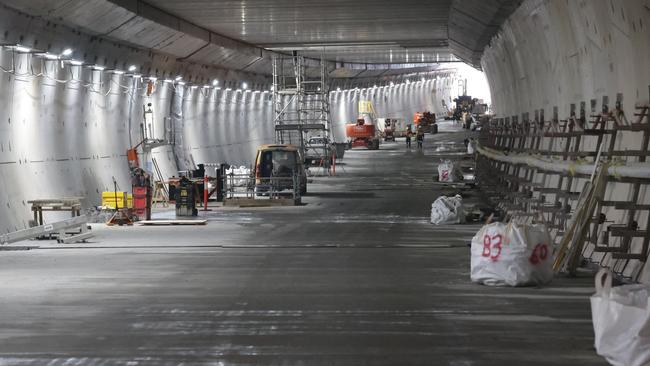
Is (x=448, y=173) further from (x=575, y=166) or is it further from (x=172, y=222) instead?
(x=575, y=166)

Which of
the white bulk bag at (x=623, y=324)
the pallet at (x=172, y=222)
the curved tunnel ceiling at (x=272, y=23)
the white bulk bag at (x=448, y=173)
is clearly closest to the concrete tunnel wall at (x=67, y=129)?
the curved tunnel ceiling at (x=272, y=23)

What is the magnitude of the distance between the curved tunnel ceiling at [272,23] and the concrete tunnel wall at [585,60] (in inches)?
48.4

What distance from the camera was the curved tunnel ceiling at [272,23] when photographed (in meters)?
26.5

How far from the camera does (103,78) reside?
30.9 metres

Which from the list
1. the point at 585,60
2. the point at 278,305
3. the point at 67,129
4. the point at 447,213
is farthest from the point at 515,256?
the point at 67,129

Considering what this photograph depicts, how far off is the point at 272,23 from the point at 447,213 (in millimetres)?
13320

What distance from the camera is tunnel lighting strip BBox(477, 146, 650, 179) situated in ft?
46.0

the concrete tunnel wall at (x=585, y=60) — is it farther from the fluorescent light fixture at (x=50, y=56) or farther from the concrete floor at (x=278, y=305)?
the fluorescent light fixture at (x=50, y=56)

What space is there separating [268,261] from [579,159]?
229 inches

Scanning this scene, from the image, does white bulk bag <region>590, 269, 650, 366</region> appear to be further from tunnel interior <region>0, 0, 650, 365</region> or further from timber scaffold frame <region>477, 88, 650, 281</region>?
timber scaffold frame <region>477, 88, 650, 281</region>

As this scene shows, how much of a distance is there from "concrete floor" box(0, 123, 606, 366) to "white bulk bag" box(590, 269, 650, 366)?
0.42 metres

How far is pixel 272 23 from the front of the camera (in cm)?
3438

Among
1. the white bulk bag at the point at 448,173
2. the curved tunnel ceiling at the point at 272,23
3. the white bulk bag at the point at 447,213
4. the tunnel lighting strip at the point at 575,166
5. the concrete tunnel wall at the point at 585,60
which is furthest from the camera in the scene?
Result: the white bulk bag at the point at 448,173

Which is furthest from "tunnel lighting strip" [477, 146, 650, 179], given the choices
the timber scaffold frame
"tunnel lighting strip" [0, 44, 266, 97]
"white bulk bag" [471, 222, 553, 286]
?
"tunnel lighting strip" [0, 44, 266, 97]
